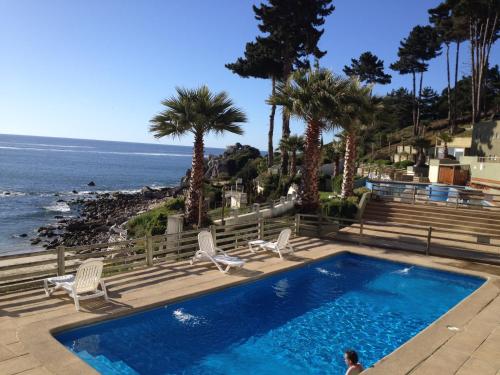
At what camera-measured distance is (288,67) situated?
34469 mm

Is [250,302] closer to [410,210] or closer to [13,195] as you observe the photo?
[410,210]

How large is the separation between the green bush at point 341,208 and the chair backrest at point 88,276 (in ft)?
43.3

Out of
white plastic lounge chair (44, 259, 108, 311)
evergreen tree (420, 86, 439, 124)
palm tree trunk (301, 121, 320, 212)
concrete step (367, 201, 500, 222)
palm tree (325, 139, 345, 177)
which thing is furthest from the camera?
evergreen tree (420, 86, 439, 124)

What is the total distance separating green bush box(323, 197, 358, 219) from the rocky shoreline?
1383 centimetres

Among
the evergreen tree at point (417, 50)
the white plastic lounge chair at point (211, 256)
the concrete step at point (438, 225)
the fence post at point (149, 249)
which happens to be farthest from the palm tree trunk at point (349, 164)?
the evergreen tree at point (417, 50)

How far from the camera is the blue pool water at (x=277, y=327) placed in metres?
7.31

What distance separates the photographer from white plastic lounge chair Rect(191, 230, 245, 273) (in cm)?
1145

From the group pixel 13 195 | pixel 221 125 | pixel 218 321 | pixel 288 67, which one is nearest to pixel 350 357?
pixel 218 321

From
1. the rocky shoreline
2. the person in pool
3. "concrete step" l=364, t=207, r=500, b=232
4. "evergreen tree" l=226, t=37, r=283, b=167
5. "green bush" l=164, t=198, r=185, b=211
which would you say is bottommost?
the rocky shoreline

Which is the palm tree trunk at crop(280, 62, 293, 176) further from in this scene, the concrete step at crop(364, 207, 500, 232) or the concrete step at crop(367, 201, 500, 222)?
the concrete step at crop(364, 207, 500, 232)

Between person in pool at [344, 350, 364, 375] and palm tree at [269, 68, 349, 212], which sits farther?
palm tree at [269, 68, 349, 212]

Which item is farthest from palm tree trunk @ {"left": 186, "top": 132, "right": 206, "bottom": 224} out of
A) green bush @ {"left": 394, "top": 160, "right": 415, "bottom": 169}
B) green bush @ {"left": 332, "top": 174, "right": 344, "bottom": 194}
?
green bush @ {"left": 394, "top": 160, "right": 415, "bottom": 169}

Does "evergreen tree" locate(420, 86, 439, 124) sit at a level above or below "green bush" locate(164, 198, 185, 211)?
above

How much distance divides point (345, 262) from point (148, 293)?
7310 mm
